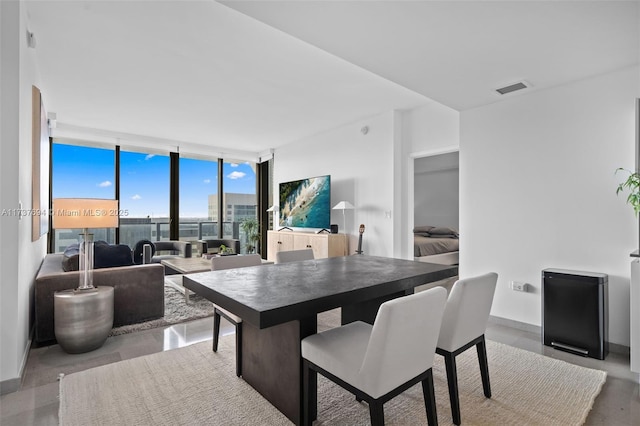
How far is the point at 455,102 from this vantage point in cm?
343

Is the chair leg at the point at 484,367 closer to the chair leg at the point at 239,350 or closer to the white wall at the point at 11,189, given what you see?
the chair leg at the point at 239,350

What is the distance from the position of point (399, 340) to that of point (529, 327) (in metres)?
2.66

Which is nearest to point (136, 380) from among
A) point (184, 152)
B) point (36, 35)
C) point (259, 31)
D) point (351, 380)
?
point (351, 380)

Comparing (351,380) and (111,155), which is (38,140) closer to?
(351,380)

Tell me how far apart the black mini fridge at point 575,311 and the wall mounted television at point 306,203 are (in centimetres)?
344

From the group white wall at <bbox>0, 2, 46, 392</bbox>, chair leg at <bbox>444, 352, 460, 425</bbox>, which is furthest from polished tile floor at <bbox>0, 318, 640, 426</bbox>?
chair leg at <bbox>444, 352, 460, 425</bbox>

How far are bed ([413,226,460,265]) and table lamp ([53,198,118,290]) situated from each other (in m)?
4.33

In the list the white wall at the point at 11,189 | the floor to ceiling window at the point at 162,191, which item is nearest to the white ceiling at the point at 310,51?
the white wall at the point at 11,189

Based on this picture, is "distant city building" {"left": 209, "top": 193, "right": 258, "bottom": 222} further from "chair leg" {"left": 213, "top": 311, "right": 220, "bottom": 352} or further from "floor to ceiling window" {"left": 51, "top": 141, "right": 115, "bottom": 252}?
"chair leg" {"left": 213, "top": 311, "right": 220, "bottom": 352}

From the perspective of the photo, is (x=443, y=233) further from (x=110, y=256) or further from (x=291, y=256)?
(x=110, y=256)

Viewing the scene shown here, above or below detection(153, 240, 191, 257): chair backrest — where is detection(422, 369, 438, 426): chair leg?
below

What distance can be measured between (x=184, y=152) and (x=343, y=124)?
3738 mm

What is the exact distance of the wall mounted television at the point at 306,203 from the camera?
5.70 meters

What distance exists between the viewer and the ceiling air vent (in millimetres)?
2966
